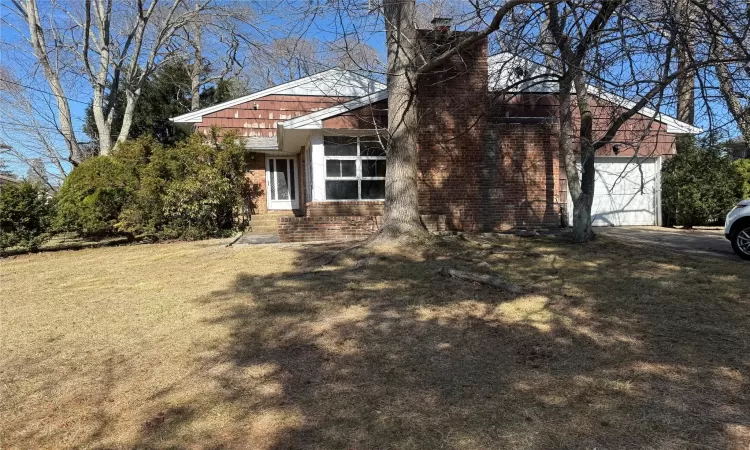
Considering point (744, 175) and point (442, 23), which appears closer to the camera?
point (442, 23)

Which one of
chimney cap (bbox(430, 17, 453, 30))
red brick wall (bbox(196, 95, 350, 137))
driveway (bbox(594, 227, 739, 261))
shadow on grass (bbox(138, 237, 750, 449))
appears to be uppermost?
chimney cap (bbox(430, 17, 453, 30))

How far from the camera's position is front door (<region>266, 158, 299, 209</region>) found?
1708cm

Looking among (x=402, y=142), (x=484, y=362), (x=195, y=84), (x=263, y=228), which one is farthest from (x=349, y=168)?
(x=195, y=84)

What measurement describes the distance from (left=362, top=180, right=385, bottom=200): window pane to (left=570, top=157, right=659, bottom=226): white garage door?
22.6 ft

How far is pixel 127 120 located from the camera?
19.0 m

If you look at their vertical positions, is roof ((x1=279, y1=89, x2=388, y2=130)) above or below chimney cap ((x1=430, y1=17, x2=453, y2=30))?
below

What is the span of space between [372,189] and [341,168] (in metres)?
0.99

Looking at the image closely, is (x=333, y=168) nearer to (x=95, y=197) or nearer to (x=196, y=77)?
(x=95, y=197)

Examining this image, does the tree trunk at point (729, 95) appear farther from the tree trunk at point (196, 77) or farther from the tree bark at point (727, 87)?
the tree trunk at point (196, 77)

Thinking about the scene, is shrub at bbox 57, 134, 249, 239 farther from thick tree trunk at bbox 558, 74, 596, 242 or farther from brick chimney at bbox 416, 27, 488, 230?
thick tree trunk at bbox 558, 74, 596, 242

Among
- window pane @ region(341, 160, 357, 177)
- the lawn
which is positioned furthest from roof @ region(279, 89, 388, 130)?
the lawn

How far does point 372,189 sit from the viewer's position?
505 inches

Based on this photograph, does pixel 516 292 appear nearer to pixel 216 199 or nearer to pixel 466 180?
pixel 466 180

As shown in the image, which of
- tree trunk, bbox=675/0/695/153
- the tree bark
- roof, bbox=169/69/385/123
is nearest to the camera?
tree trunk, bbox=675/0/695/153
